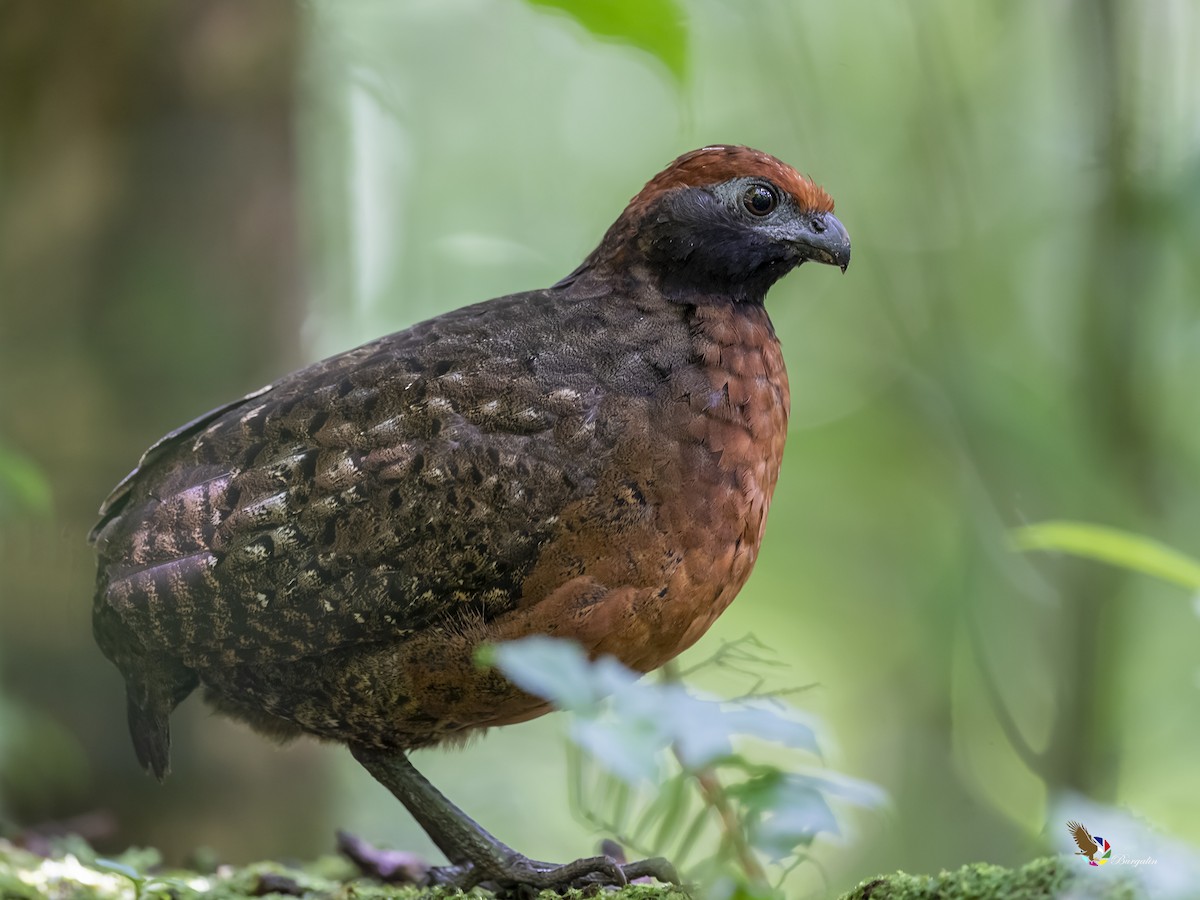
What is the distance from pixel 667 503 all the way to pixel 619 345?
462 mm

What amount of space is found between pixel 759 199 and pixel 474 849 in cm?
189

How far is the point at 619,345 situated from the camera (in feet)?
9.42

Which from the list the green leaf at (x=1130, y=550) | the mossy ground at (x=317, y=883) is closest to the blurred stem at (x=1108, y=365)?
the mossy ground at (x=317, y=883)

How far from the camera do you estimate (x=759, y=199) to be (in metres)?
3.09

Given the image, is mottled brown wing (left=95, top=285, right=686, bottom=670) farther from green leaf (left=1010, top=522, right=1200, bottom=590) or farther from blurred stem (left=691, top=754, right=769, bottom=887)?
green leaf (left=1010, top=522, right=1200, bottom=590)

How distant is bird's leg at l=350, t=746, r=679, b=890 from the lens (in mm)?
2803

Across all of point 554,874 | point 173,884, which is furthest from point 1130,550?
point 173,884

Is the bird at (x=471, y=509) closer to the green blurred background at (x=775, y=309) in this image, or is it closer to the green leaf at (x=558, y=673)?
the green blurred background at (x=775, y=309)

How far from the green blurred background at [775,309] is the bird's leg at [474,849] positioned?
541mm

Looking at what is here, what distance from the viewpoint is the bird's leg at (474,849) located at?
280 cm

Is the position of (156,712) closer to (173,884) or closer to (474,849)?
(173,884)

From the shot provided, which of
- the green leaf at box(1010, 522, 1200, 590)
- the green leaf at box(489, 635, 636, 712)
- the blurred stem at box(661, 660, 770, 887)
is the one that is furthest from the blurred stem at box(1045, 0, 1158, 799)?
the green leaf at box(489, 635, 636, 712)

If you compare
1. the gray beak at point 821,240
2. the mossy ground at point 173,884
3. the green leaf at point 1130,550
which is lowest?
the mossy ground at point 173,884

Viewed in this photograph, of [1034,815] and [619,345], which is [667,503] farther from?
[1034,815]
